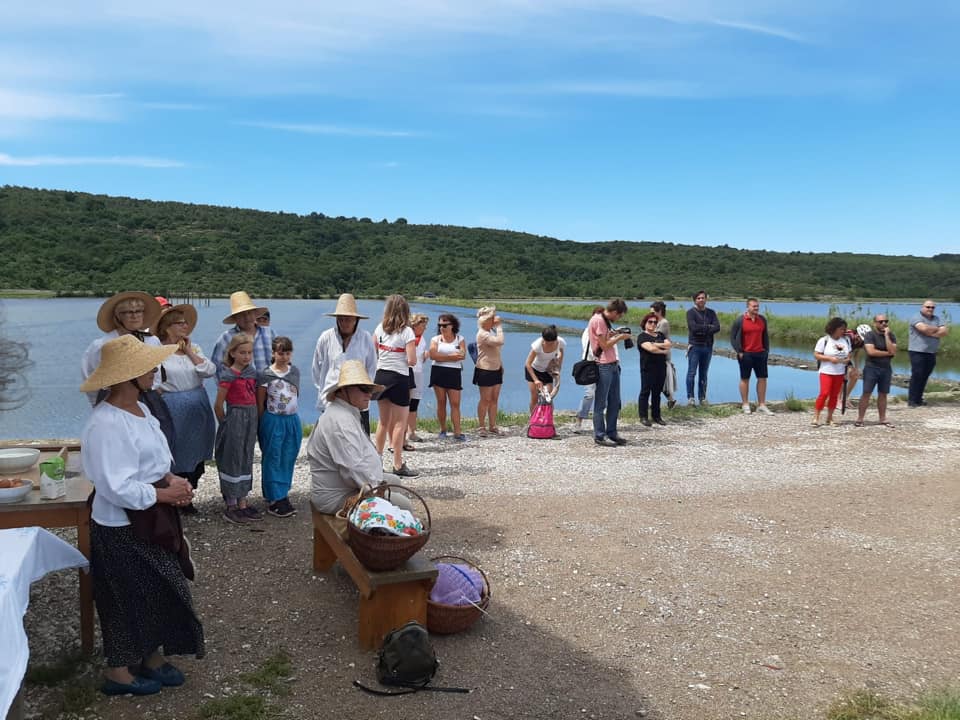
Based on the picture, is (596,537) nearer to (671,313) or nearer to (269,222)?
(671,313)

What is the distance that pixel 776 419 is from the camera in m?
12.0

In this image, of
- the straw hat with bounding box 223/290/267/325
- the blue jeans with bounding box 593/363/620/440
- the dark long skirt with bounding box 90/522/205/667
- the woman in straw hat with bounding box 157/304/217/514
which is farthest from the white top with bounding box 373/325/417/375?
the dark long skirt with bounding box 90/522/205/667

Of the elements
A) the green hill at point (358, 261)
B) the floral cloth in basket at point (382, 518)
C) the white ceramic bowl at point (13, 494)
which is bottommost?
the floral cloth in basket at point (382, 518)

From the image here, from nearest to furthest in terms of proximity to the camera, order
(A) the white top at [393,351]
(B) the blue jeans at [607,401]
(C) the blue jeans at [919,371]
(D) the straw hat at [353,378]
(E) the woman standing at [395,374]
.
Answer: (D) the straw hat at [353,378] → (E) the woman standing at [395,374] → (A) the white top at [393,351] → (B) the blue jeans at [607,401] → (C) the blue jeans at [919,371]

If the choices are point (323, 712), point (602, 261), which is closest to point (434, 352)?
point (323, 712)

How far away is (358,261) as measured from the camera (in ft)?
300

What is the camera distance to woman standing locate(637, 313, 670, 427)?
10922 millimetres

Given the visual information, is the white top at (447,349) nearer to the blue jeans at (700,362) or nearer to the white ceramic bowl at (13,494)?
the blue jeans at (700,362)

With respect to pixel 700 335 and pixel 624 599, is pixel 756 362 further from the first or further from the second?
pixel 624 599

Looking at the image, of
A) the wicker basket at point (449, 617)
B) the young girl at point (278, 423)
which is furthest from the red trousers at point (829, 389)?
the wicker basket at point (449, 617)

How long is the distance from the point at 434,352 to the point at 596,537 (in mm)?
4222

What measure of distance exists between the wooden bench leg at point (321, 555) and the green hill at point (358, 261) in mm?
58124

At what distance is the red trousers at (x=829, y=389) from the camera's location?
11.2 m

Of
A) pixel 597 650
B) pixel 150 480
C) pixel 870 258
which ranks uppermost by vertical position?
pixel 870 258
